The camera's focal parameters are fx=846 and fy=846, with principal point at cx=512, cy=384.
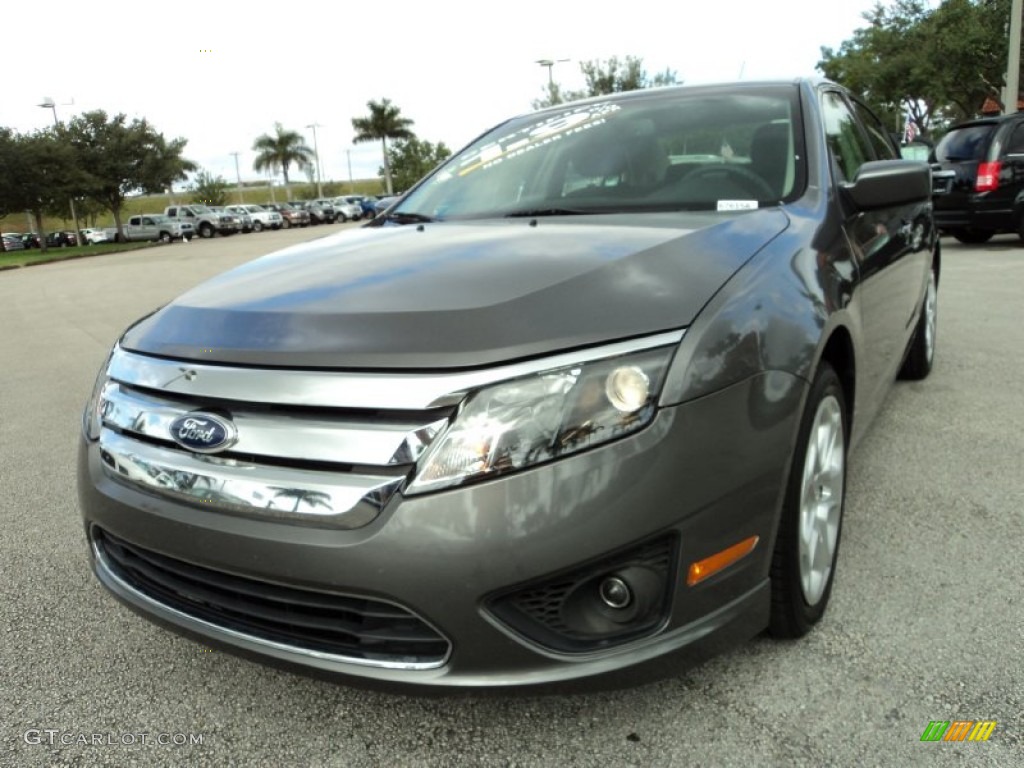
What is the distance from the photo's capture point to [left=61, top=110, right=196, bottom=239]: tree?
1686 inches

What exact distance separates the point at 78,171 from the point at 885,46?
35389 millimetres

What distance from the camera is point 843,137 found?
3.32 meters

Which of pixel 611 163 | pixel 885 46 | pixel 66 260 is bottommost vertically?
pixel 66 260

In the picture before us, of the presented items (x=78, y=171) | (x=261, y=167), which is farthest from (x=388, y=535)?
(x=261, y=167)

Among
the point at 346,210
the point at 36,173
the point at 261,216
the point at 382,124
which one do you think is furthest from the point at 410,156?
the point at 36,173

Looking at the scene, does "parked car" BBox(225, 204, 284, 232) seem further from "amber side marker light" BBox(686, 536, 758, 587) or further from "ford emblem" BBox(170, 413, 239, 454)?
"amber side marker light" BBox(686, 536, 758, 587)

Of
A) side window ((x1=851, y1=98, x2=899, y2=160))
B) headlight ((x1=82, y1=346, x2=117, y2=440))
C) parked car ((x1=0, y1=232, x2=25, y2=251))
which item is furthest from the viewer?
parked car ((x1=0, y1=232, x2=25, y2=251))

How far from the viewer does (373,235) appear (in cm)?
288

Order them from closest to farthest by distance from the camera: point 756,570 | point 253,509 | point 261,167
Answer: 1. point 253,509
2. point 756,570
3. point 261,167

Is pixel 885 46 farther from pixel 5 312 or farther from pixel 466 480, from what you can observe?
pixel 466 480

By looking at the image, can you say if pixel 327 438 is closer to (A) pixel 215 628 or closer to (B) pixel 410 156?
(A) pixel 215 628

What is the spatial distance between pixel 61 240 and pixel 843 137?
54.0 metres

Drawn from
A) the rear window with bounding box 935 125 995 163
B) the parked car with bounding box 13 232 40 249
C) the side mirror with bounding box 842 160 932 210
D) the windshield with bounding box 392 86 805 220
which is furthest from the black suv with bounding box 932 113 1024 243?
the parked car with bounding box 13 232 40 249

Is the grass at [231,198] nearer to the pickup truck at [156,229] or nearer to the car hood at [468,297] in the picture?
the pickup truck at [156,229]
